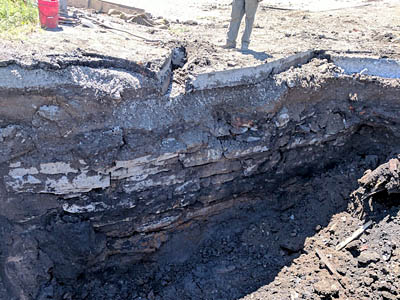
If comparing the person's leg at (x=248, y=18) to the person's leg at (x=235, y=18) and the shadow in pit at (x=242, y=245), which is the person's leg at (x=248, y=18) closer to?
the person's leg at (x=235, y=18)

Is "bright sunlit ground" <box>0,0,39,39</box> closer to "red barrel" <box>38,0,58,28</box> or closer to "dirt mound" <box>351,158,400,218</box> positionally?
"red barrel" <box>38,0,58,28</box>

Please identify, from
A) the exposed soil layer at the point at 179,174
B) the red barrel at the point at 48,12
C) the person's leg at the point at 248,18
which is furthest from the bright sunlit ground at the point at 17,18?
the person's leg at the point at 248,18

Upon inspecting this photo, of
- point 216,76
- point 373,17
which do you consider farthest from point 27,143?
point 373,17

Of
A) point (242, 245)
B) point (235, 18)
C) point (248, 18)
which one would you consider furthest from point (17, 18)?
point (242, 245)

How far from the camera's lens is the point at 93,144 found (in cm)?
374

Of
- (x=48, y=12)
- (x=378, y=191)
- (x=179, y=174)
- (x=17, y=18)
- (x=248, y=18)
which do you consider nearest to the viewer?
(x=179, y=174)

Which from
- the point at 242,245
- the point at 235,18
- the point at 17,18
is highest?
the point at 235,18

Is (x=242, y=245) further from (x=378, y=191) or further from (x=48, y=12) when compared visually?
(x=48, y=12)

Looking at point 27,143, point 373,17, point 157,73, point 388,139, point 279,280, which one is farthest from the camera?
point 373,17

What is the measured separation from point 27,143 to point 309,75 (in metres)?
3.24

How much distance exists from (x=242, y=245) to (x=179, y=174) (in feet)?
4.07

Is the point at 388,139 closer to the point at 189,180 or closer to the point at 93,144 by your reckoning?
the point at 189,180

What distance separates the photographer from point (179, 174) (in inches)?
167

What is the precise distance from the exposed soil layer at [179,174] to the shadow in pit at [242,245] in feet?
0.05
